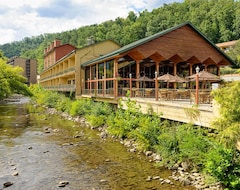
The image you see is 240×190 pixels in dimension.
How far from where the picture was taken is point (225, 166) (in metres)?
7.74

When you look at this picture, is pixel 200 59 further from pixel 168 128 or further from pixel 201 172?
pixel 201 172

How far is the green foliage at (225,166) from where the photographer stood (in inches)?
304

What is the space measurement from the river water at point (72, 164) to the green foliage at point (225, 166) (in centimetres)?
136

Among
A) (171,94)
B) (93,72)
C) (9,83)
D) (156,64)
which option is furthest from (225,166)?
(9,83)

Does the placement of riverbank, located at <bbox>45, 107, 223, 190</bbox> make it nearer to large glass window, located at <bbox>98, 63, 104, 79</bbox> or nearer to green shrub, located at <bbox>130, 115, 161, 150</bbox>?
green shrub, located at <bbox>130, 115, 161, 150</bbox>

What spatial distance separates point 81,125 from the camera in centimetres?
2083

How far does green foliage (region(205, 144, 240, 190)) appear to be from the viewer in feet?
25.3

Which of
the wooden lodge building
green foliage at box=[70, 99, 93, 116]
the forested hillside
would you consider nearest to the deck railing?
the wooden lodge building

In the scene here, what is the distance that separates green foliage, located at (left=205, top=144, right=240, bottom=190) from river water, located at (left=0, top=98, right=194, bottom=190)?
4.45 feet

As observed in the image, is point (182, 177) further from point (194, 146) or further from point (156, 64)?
point (156, 64)

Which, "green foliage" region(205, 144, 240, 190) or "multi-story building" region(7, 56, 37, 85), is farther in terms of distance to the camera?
"multi-story building" region(7, 56, 37, 85)

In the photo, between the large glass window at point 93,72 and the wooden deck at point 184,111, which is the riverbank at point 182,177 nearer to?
the wooden deck at point 184,111

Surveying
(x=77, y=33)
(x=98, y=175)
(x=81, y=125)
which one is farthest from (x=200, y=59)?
(x=77, y=33)

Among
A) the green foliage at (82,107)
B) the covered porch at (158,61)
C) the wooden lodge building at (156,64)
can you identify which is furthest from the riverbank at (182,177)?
the green foliage at (82,107)
